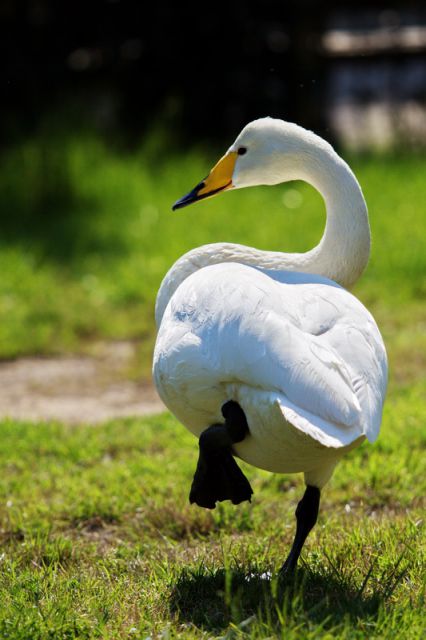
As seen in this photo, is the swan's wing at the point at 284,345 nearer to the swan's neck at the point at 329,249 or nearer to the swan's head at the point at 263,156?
the swan's neck at the point at 329,249

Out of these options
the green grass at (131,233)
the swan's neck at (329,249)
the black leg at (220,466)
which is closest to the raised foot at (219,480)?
the black leg at (220,466)

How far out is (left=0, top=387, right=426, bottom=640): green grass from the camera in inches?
111

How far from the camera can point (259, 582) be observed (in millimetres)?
3100

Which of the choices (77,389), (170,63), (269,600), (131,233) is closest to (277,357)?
(269,600)

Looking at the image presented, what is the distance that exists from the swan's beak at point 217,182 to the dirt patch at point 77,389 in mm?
1730

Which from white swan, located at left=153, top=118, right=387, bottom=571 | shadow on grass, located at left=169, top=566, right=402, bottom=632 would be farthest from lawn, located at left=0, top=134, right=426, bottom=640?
white swan, located at left=153, top=118, right=387, bottom=571

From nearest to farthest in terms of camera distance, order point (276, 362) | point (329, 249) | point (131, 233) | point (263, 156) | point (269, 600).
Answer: point (276, 362)
point (269, 600)
point (329, 249)
point (263, 156)
point (131, 233)

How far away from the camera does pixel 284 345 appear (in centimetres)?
274

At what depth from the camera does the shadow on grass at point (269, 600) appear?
108 inches

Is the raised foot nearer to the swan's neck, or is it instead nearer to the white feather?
the white feather

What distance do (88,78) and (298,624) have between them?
869 cm

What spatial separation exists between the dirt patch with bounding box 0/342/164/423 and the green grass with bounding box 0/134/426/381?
143 mm

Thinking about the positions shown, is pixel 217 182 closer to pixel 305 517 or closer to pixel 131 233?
pixel 305 517

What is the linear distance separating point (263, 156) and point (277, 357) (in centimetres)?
117
